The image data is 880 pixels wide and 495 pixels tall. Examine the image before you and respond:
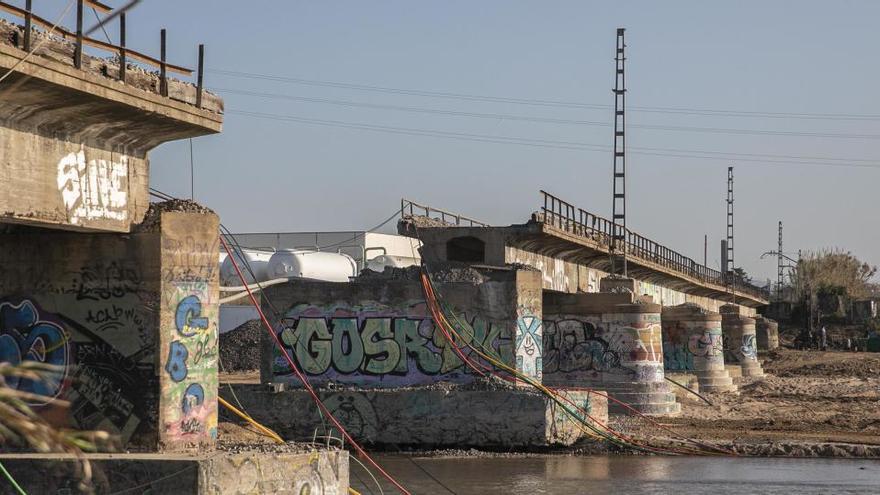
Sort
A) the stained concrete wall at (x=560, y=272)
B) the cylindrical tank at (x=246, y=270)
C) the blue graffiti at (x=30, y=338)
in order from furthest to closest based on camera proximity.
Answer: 1. the cylindrical tank at (x=246, y=270)
2. the stained concrete wall at (x=560, y=272)
3. the blue graffiti at (x=30, y=338)

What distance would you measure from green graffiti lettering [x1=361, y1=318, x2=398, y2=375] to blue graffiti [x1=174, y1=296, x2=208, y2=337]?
13424mm

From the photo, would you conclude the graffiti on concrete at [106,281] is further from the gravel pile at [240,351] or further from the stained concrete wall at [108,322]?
the gravel pile at [240,351]

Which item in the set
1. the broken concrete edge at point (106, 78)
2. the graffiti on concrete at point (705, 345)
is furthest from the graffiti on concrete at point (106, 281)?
the graffiti on concrete at point (705, 345)

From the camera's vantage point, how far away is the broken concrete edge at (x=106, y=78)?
13.1 meters

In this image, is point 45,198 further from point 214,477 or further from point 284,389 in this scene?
point 284,389

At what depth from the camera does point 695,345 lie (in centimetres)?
5562

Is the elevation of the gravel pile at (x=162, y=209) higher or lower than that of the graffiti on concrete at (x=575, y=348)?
higher

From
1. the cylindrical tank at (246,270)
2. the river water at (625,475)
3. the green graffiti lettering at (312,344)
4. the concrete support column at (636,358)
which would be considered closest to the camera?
the river water at (625,475)

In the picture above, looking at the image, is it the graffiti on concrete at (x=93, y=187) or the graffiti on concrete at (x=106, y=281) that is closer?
the graffiti on concrete at (x=93, y=187)

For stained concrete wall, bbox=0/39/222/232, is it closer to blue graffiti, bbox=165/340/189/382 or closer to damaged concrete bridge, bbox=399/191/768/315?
blue graffiti, bbox=165/340/189/382

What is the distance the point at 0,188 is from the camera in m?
13.6

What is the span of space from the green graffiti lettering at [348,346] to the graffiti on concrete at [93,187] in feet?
47.1

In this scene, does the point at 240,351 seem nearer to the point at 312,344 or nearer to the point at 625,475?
the point at 312,344

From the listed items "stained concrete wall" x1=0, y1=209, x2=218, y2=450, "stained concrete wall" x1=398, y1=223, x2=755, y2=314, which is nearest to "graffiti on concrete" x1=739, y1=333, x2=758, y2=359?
"stained concrete wall" x1=398, y1=223, x2=755, y2=314
